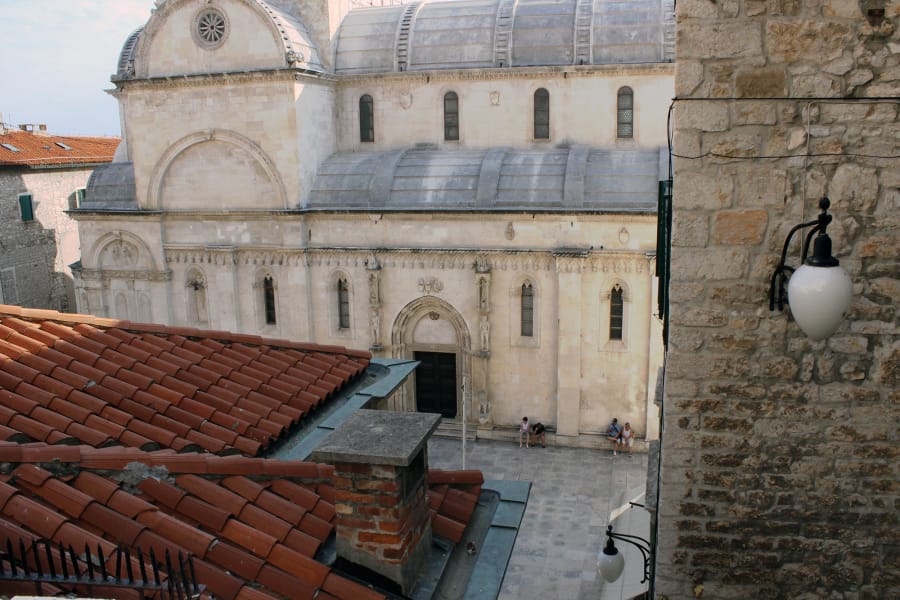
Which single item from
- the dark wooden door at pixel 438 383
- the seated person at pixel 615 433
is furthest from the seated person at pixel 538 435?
the dark wooden door at pixel 438 383

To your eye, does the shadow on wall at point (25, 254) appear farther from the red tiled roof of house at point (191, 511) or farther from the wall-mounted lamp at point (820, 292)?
the wall-mounted lamp at point (820, 292)

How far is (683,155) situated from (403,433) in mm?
2452

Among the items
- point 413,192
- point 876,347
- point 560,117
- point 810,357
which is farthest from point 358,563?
point 560,117

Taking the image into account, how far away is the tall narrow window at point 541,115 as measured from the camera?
65.2ft

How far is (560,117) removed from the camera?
64.5 ft

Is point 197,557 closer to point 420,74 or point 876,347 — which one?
point 876,347

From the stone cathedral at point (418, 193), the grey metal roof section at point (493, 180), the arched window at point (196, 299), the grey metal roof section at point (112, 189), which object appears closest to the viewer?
the grey metal roof section at point (493, 180)

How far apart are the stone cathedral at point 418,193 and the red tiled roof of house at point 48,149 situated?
777 centimetres

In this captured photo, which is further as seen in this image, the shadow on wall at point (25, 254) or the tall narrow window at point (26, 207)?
the tall narrow window at point (26, 207)

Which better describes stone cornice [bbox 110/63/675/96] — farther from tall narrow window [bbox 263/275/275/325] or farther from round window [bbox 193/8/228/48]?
tall narrow window [bbox 263/275/275/325]

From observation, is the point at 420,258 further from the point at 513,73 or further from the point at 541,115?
the point at 513,73

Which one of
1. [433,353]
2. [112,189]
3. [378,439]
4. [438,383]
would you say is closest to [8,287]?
[112,189]

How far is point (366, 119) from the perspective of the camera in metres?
21.2

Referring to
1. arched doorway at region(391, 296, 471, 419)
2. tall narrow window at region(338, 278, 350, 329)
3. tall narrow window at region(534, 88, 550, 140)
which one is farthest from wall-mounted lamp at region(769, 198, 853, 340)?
tall narrow window at region(534, 88, 550, 140)
